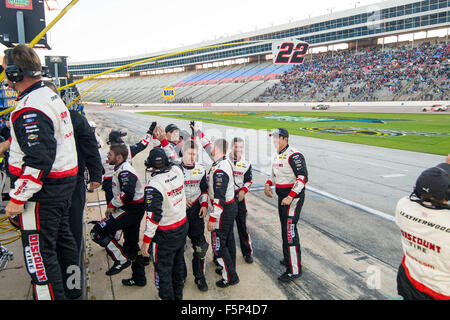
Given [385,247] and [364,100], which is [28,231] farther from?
[364,100]

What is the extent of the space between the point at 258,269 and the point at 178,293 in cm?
135

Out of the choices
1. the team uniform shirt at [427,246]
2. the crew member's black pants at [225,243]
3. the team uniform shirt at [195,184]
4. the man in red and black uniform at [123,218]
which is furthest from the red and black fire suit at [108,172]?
the team uniform shirt at [427,246]

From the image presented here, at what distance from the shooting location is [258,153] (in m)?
13.5

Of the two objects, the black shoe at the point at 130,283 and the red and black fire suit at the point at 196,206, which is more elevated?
the red and black fire suit at the point at 196,206

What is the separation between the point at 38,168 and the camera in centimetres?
239

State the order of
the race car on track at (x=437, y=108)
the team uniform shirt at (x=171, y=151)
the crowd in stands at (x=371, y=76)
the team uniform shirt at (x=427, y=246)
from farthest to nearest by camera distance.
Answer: the crowd in stands at (x=371, y=76) → the race car on track at (x=437, y=108) → the team uniform shirt at (x=171, y=151) → the team uniform shirt at (x=427, y=246)

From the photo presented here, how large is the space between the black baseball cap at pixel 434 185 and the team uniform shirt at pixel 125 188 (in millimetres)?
3106

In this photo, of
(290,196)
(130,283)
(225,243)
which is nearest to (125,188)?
(130,283)

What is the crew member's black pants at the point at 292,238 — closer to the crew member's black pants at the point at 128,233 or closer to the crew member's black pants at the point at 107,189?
the crew member's black pants at the point at 128,233

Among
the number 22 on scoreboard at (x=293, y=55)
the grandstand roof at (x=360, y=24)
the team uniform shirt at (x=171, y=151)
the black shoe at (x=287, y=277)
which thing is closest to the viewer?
the black shoe at (x=287, y=277)

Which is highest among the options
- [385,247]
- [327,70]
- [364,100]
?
[327,70]

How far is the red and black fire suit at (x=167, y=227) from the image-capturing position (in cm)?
304

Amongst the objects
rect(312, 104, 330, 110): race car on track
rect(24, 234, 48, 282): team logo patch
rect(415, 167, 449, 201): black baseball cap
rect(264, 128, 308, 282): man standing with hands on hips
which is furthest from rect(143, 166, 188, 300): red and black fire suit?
rect(312, 104, 330, 110): race car on track
